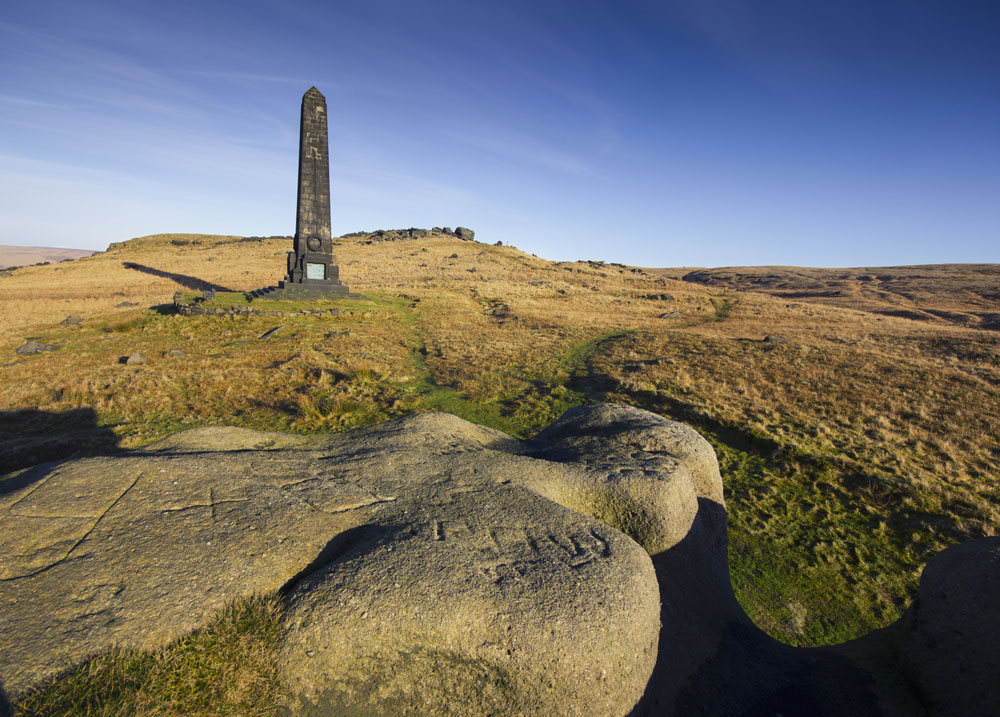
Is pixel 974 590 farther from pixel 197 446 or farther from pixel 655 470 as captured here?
pixel 197 446

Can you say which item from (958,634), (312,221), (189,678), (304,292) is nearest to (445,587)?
(189,678)

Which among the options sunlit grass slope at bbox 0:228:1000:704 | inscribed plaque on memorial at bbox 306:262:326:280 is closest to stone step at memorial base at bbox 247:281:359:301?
inscribed plaque on memorial at bbox 306:262:326:280

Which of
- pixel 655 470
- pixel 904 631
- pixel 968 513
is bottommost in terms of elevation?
pixel 968 513

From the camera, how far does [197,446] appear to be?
256 inches

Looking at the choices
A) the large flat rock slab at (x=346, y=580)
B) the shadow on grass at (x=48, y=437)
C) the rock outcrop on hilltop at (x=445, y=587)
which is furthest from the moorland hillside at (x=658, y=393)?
the large flat rock slab at (x=346, y=580)

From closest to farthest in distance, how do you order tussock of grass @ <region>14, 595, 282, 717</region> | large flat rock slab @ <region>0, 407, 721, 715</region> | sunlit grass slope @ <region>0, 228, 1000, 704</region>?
1. tussock of grass @ <region>14, 595, 282, 717</region>
2. large flat rock slab @ <region>0, 407, 721, 715</region>
3. sunlit grass slope @ <region>0, 228, 1000, 704</region>

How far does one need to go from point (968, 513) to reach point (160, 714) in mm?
13675

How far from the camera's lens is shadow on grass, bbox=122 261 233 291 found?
147ft

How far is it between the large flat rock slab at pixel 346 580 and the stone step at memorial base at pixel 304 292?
95.4ft

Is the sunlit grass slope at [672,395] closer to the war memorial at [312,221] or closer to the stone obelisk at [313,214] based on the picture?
the war memorial at [312,221]

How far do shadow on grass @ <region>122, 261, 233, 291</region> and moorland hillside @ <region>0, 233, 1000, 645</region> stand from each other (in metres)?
6.38

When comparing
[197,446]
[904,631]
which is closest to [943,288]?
[904,631]

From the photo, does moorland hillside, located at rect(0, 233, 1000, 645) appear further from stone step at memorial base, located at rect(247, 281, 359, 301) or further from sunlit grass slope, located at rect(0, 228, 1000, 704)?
stone step at memorial base, located at rect(247, 281, 359, 301)

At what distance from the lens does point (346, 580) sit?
3.98 meters
